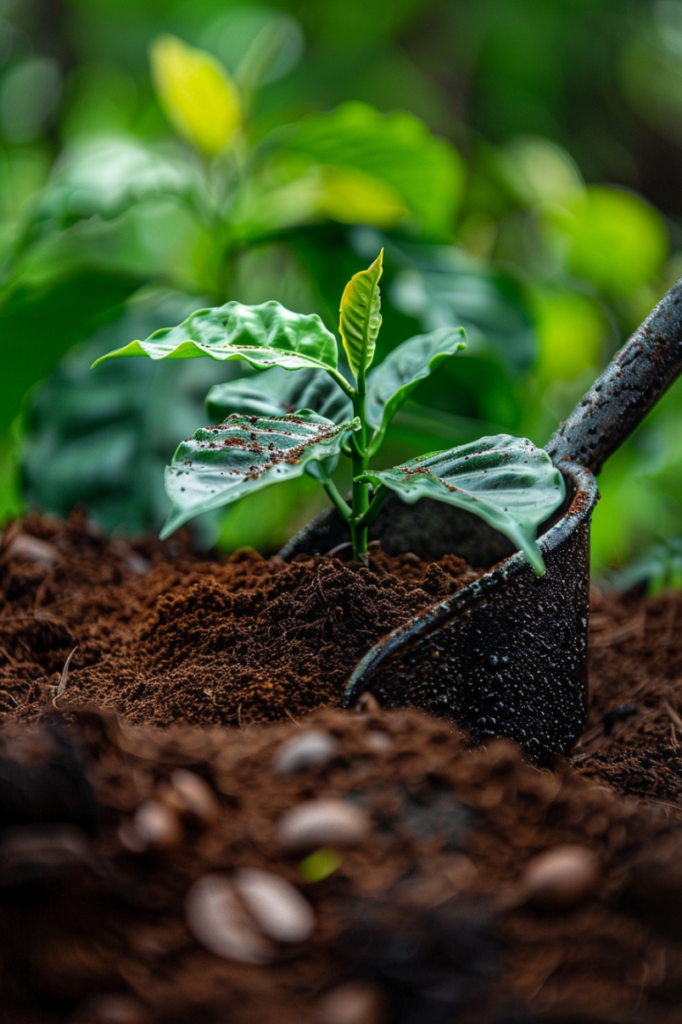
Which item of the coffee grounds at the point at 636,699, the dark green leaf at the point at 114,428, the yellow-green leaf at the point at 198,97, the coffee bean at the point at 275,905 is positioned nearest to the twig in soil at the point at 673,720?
the coffee grounds at the point at 636,699

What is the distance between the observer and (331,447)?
0.58m

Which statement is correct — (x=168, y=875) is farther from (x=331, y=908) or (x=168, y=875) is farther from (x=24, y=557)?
(x=24, y=557)

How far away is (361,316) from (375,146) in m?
0.92

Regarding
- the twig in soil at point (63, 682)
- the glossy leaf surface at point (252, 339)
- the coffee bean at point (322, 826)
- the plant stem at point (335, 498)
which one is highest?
→ the glossy leaf surface at point (252, 339)

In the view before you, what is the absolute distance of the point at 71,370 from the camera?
136cm

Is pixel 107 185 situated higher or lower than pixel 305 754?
lower

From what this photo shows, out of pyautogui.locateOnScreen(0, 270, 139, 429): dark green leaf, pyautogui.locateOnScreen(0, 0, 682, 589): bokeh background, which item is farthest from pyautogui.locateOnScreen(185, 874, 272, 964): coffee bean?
pyautogui.locateOnScreen(0, 270, 139, 429): dark green leaf

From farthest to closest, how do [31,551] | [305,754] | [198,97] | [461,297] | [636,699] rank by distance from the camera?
[198,97], [461,297], [31,551], [636,699], [305,754]

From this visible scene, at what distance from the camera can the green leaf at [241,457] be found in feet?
1.66

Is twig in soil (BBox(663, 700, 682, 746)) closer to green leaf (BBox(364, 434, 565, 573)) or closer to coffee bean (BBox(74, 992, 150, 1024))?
green leaf (BBox(364, 434, 565, 573))

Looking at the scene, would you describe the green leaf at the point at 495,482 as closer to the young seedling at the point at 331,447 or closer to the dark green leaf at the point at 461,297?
the young seedling at the point at 331,447

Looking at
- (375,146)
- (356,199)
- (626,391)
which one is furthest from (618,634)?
(356,199)

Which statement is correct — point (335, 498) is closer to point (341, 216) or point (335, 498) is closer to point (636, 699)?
point (636, 699)

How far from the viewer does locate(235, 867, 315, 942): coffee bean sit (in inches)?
14.9
